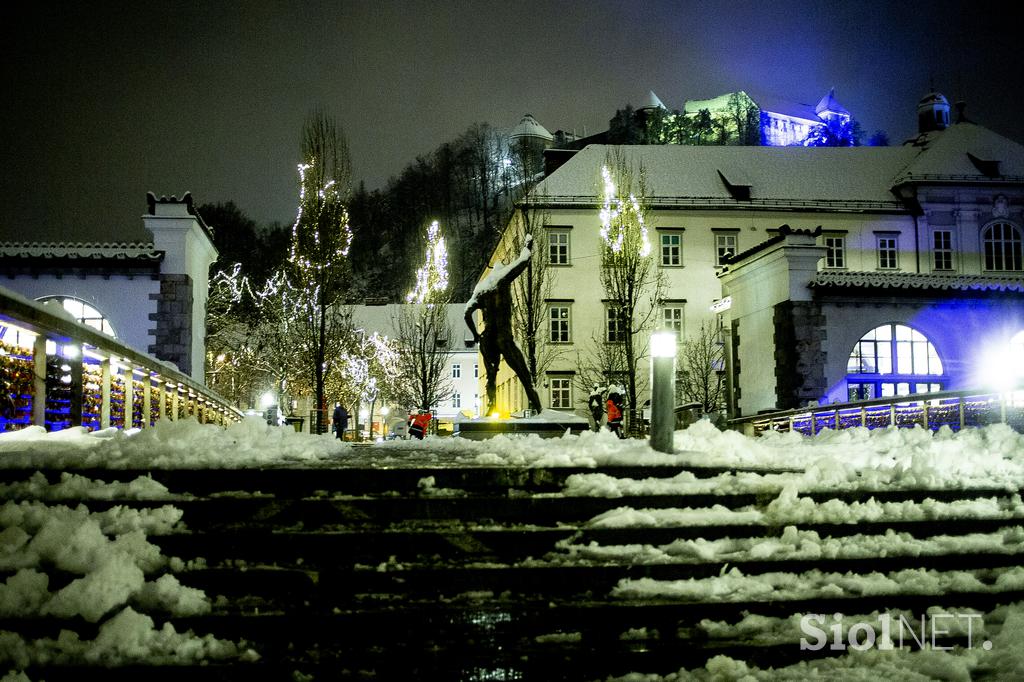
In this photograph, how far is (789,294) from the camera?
87.3 feet

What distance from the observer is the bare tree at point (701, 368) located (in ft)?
133

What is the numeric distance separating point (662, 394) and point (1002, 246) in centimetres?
4426

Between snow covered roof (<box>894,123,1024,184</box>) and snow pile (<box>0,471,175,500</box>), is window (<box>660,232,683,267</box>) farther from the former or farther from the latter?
snow pile (<box>0,471,175,500</box>)

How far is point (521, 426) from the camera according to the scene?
573 inches

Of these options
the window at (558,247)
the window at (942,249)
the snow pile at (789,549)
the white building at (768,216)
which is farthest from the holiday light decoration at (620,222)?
the snow pile at (789,549)

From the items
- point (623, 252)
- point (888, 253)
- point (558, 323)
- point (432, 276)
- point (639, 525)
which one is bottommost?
point (639, 525)

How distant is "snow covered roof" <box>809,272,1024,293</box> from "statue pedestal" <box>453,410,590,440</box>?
1509cm

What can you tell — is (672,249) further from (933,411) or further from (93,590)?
(93,590)

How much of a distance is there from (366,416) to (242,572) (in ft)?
233

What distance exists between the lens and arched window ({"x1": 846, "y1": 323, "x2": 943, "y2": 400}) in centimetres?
2722

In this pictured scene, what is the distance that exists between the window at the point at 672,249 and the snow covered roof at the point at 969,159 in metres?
13.4

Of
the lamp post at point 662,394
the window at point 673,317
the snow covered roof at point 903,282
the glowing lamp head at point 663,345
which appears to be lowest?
the lamp post at point 662,394

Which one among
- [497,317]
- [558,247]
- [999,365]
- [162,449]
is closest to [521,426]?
[497,317]

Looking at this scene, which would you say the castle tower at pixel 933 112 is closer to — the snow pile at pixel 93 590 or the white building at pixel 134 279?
the white building at pixel 134 279
